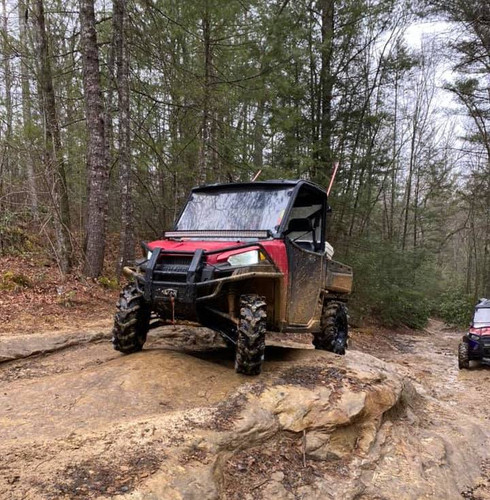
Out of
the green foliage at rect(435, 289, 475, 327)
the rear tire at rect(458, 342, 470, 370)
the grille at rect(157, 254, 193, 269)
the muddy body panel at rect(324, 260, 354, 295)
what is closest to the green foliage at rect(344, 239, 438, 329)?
the green foliage at rect(435, 289, 475, 327)

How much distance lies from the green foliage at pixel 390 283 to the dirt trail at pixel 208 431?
9973 mm

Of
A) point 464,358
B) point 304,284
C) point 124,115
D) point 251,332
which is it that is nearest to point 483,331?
point 464,358

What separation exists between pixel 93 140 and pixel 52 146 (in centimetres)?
88

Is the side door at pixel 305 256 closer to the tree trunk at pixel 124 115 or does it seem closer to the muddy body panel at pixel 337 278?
the muddy body panel at pixel 337 278

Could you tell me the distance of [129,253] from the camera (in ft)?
34.2

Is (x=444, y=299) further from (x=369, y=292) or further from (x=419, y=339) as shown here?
(x=369, y=292)

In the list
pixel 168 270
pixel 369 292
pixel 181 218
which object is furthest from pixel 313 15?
pixel 168 270

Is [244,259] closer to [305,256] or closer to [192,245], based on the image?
[192,245]

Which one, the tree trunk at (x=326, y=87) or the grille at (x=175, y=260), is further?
the tree trunk at (x=326, y=87)

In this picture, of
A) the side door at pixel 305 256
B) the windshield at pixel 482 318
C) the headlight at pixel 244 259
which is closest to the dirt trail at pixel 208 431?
the side door at pixel 305 256

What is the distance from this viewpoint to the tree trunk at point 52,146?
8711 millimetres

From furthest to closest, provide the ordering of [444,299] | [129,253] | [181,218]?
[444,299] → [129,253] → [181,218]

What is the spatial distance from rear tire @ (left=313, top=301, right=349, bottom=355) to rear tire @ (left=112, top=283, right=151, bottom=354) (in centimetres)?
253

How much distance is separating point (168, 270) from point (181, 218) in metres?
1.48
